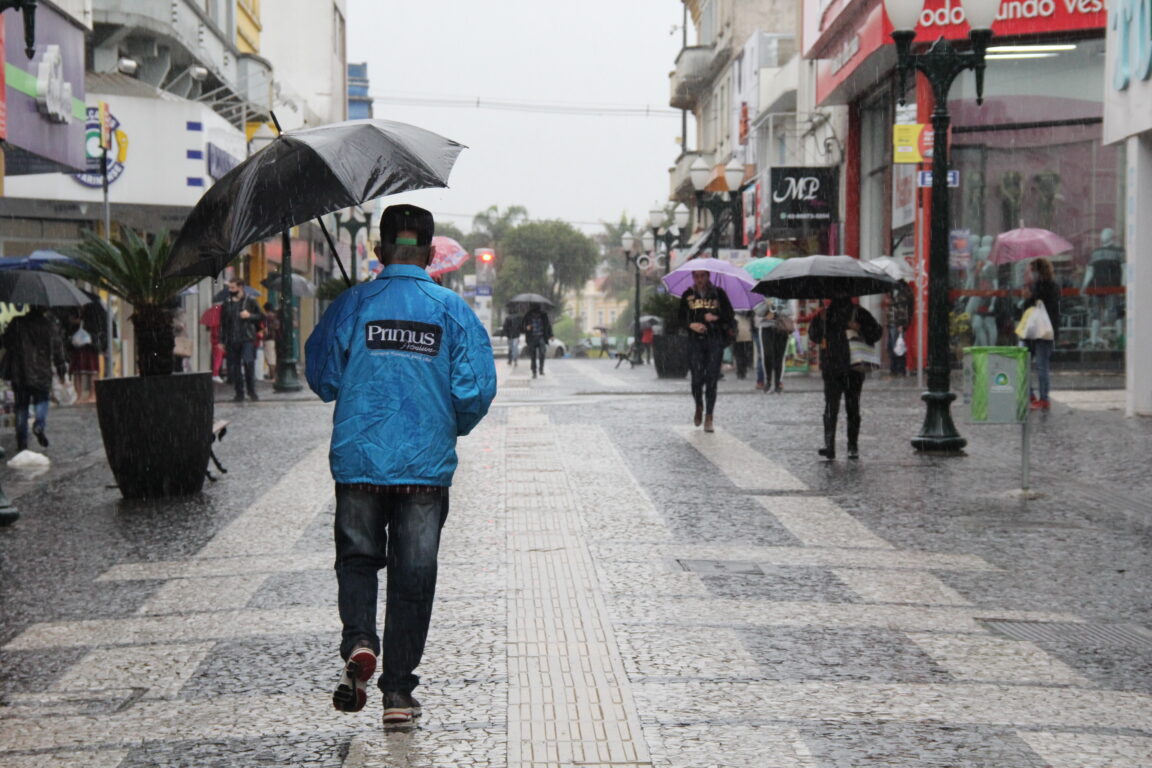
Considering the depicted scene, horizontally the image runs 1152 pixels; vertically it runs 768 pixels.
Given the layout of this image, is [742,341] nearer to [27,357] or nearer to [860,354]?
[860,354]

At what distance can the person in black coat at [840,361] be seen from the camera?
509 inches

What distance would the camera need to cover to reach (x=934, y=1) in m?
24.5

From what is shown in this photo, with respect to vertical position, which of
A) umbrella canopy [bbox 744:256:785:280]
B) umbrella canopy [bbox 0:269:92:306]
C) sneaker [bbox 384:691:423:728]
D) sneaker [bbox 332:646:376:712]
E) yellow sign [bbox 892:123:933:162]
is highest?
yellow sign [bbox 892:123:933:162]

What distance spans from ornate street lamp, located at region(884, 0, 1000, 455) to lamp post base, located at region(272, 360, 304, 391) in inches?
549

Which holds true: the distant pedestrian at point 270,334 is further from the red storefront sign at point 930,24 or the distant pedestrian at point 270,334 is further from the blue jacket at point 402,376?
the blue jacket at point 402,376

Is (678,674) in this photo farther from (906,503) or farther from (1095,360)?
(1095,360)

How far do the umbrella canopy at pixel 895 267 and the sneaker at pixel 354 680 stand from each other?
1945 centimetres

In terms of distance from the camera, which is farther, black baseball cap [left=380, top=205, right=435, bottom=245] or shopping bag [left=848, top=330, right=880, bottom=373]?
shopping bag [left=848, top=330, right=880, bottom=373]

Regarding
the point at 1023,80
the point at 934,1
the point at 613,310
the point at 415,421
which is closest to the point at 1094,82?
the point at 1023,80

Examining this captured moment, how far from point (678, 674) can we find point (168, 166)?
22.8m

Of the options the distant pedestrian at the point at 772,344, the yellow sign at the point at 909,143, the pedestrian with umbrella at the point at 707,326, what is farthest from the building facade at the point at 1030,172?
the pedestrian with umbrella at the point at 707,326

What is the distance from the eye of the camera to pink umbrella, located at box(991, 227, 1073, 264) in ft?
72.9

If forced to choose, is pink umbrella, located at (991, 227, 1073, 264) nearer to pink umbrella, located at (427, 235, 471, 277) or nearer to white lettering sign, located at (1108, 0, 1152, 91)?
white lettering sign, located at (1108, 0, 1152, 91)

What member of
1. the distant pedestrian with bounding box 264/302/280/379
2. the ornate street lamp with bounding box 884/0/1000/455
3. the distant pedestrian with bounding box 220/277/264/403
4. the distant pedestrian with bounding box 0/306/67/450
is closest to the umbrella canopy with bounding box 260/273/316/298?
the distant pedestrian with bounding box 264/302/280/379
